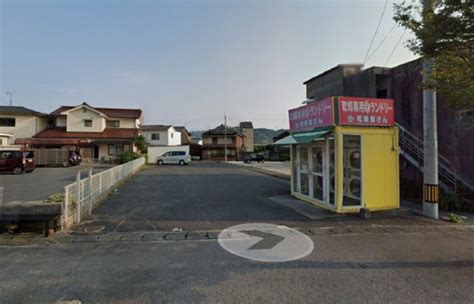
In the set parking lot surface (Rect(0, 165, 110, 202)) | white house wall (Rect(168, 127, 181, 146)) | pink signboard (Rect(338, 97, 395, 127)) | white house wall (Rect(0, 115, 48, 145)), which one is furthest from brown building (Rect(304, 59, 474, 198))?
white house wall (Rect(168, 127, 181, 146))

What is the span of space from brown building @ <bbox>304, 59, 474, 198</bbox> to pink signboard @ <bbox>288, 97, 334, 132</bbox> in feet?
7.43

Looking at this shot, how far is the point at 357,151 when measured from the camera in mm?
7086

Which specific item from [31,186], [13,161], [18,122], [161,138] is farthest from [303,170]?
[161,138]

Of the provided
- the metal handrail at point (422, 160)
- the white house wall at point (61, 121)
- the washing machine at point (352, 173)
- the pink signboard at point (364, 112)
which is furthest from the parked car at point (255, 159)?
the pink signboard at point (364, 112)

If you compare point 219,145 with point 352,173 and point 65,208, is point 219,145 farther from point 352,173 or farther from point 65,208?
point 65,208

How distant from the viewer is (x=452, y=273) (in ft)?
11.6

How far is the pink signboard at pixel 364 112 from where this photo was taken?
6.68 m

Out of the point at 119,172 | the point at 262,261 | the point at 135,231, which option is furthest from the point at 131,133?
the point at 262,261

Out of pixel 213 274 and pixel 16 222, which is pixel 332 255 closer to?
pixel 213 274

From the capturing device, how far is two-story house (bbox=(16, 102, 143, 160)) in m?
27.3

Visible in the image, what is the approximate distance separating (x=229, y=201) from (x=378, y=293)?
5.71m

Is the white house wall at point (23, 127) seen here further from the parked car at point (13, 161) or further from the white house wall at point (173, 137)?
the white house wall at point (173, 137)

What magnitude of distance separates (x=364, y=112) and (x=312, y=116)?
139 centimetres

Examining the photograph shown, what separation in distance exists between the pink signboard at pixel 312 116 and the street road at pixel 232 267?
2685 millimetres
